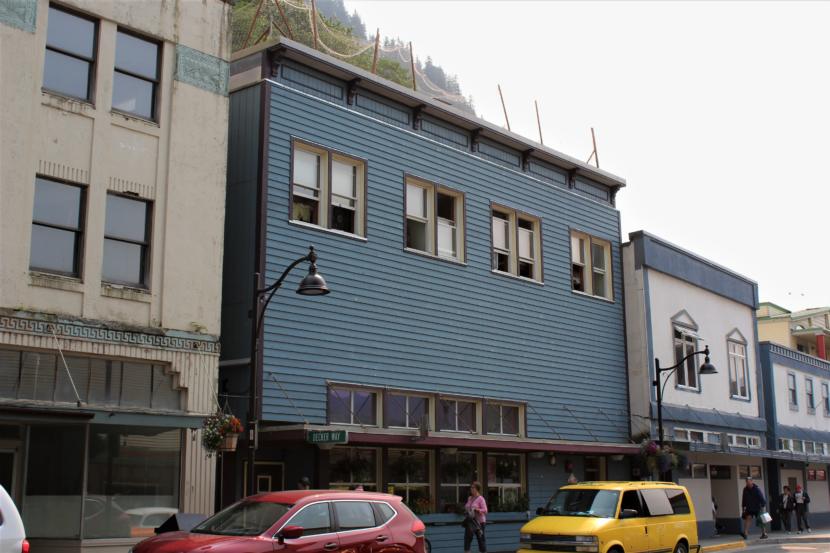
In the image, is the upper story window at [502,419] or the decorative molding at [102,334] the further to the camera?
the upper story window at [502,419]

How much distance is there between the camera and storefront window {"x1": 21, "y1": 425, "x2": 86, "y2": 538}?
51.6 ft

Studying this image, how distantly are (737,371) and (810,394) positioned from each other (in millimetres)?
9251

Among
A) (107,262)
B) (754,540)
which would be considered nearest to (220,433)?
(107,262)

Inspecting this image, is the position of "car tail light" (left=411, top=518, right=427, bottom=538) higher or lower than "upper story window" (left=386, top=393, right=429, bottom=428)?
lower

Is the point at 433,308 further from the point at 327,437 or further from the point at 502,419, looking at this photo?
the point at 327,437

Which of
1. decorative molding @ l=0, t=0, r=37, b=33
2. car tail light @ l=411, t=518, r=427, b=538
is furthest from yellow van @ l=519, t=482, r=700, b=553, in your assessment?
decorative molding @ l=0, t=0, r=37, b=33

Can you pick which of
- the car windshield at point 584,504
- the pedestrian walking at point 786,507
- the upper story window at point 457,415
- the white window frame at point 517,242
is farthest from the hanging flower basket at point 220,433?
the pedestrian walking at point 786,507

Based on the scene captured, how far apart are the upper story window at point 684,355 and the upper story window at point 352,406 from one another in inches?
539

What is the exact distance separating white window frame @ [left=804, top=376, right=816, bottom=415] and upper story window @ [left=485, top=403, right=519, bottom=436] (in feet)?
74.0

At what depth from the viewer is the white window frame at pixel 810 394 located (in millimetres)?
42969

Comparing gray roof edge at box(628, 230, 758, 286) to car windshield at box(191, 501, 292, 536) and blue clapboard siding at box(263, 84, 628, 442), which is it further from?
car windshield at box(191, 501, 292, 536)

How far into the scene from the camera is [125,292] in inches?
668

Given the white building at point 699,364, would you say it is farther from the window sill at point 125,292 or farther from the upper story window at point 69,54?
the upper story window at point 69,54

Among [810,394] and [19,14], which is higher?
[19,14]
